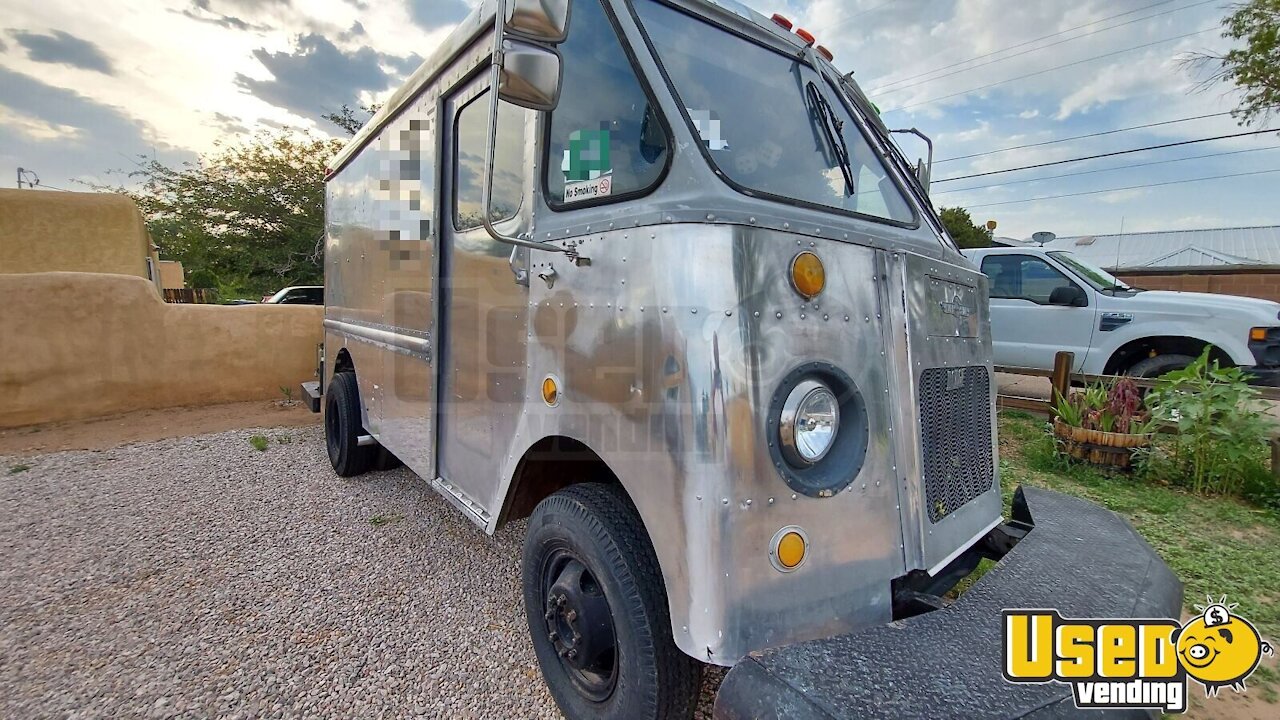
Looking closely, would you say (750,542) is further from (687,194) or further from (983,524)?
(983,524)

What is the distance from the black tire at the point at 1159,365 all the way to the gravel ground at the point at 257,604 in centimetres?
634

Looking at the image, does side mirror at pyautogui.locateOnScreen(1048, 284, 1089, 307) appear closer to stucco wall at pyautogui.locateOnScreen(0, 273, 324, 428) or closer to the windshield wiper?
the windshield wiper

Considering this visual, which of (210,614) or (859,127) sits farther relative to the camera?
(210,614)

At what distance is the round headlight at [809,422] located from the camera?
144 cm

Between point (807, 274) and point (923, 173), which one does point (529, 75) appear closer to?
point (807, 274)

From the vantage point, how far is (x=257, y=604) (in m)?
2.76

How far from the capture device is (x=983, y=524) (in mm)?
2129

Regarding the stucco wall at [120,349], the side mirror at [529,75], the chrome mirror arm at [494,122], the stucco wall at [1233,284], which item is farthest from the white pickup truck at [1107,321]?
the stucco wall at [1233,284]

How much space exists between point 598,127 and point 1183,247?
37.2 meters

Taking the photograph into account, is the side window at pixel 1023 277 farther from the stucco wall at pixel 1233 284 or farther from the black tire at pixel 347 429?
the stucco wall at pixel 1233 284

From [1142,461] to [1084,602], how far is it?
396 cm

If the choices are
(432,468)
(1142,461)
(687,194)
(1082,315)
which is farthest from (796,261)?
(1082,315)

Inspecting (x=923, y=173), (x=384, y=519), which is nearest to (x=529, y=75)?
(x=923, y=173)

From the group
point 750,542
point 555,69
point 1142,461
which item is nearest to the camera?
point 750,542
